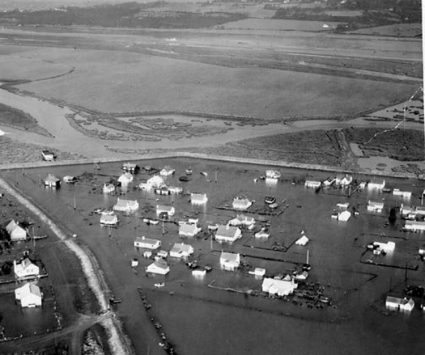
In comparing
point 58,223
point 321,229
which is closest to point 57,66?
point 58,223

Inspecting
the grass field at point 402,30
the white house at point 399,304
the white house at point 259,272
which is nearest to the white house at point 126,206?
the white house at point 259,272

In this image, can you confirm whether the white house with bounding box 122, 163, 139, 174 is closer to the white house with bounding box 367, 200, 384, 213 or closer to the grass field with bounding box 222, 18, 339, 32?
the white house with bounding box 367, 200, 384, 213

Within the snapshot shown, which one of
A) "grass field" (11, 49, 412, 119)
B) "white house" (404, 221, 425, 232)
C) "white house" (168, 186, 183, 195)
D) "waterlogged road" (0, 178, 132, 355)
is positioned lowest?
"waterlogged road" (0, 178, 132, 355)

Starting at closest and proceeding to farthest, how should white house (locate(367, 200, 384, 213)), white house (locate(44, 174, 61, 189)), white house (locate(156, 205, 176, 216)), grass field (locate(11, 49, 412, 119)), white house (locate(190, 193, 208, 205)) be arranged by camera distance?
white house (locate(156, 205, 176, 216))
white house (locate(367, 200, 384, 213))
white house (locate(190, 193, 208, 205))
white house (locate(44, 174, 61, 189))
grass field (locate(11, 49, 412, 119))

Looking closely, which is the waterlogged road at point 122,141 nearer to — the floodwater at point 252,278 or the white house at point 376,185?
the floodwater at point 252,278

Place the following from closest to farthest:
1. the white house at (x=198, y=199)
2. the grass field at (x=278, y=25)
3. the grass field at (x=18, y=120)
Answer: the white house at (x=198, y=199) → the grass field at (x=18, y=120) → the grass field at (x=278, y=25)

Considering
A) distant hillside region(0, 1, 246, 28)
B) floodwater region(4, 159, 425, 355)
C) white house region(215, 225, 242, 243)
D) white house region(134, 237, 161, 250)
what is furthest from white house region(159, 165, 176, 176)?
distant hillside region(0, 1, 246, 28)
